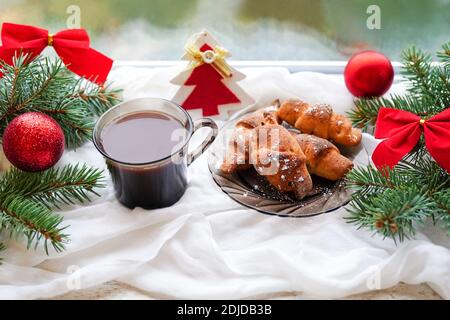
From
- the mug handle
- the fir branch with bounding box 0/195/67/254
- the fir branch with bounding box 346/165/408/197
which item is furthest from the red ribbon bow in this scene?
the fir branch with bounding box 0/195/67/254

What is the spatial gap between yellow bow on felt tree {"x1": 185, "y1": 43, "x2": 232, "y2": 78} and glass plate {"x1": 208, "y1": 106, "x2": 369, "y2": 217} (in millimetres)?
172

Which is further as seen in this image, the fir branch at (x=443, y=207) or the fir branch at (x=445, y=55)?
the fir branch at (x=445, y=55)

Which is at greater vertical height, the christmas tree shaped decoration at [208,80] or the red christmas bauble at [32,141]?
the christmas tree shaped decoration at [208,80]

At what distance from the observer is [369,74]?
1.07 metres

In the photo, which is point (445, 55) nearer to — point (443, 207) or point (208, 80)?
point (443, 207)

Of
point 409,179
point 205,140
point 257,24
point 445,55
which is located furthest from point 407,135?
point 257,24

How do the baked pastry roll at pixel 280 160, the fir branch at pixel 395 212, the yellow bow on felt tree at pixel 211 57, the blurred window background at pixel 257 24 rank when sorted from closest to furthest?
the fir branch at pixel 395 212 → the baked pastry roll at pixel 280 160 → the yellow bow on felt tree at pixel 211 57 → the blurred window background at pixel 257 24

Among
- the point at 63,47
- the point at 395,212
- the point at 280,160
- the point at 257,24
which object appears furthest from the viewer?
the point at 257,24

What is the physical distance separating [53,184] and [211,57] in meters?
0.36

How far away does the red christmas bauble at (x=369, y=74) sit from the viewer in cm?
107

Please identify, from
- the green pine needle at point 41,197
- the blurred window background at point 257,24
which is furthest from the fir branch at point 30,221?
the blurred window background at point 257,24

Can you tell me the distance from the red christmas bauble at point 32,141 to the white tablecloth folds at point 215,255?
0.31 feet

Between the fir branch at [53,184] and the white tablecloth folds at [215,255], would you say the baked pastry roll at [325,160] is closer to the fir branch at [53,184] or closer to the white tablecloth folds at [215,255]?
the white tablecloth folds at [215,255]

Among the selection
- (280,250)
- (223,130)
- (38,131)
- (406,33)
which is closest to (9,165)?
(38,131)
